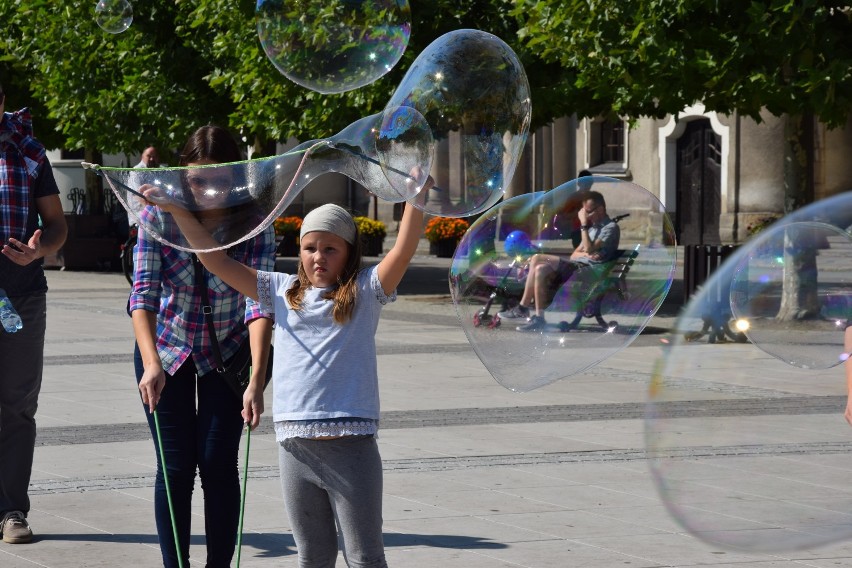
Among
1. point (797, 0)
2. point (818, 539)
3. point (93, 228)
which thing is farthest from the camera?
point (93, 228)

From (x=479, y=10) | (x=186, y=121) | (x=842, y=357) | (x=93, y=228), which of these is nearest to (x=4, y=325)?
(x=842, y=357)

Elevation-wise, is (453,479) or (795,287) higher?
(795,287)

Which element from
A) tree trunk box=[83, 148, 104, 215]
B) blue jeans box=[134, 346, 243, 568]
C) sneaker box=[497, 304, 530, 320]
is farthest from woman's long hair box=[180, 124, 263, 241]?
tree trunk box=[83, 148, 104, 215]

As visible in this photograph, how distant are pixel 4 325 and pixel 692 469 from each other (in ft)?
9.25

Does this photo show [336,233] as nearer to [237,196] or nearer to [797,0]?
[237,196]

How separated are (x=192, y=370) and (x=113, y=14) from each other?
24.7 feet

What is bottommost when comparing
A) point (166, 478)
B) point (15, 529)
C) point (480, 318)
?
point (15, 529)

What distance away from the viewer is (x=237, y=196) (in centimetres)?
464

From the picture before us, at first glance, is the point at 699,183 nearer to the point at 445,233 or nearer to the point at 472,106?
the point at 445,233

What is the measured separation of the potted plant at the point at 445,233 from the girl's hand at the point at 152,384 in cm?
2369

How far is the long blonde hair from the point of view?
13.5ft

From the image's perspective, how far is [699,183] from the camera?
32188 mm

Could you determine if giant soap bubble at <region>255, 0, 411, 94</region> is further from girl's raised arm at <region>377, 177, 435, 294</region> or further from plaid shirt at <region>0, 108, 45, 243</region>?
girl's raised arm at <region>377, 177, 435, 294</region>

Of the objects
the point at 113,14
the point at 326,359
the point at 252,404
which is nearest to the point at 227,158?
the point at 252,404
